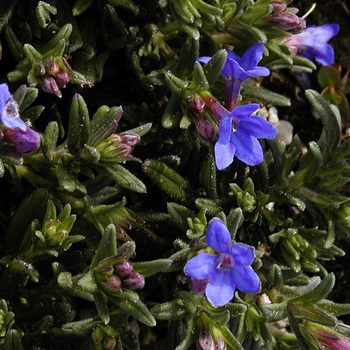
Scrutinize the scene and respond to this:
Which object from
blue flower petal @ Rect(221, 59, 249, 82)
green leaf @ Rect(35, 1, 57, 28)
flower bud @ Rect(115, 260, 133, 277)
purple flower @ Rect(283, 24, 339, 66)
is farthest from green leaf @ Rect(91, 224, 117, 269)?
purple flower @ Rect(283, 24, 339, 66)

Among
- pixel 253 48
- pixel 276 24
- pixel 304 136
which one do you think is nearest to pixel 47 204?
pixel 253 48

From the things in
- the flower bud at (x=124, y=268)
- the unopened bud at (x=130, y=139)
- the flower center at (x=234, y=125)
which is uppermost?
the unopened bud at (x=130, y=139)

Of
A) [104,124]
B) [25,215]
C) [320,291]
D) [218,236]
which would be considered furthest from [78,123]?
[320,291]

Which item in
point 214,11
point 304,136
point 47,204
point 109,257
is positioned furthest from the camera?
point 304,136

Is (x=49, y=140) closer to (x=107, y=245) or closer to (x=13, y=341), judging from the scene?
(x=107, y=245)

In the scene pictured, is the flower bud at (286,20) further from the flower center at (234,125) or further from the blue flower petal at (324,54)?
the flower center at (234,125)

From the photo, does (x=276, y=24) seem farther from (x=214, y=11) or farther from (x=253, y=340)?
(x=253, y=340)

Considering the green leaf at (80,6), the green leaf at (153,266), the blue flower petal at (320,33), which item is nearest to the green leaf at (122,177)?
the green leaf at (153,266)
